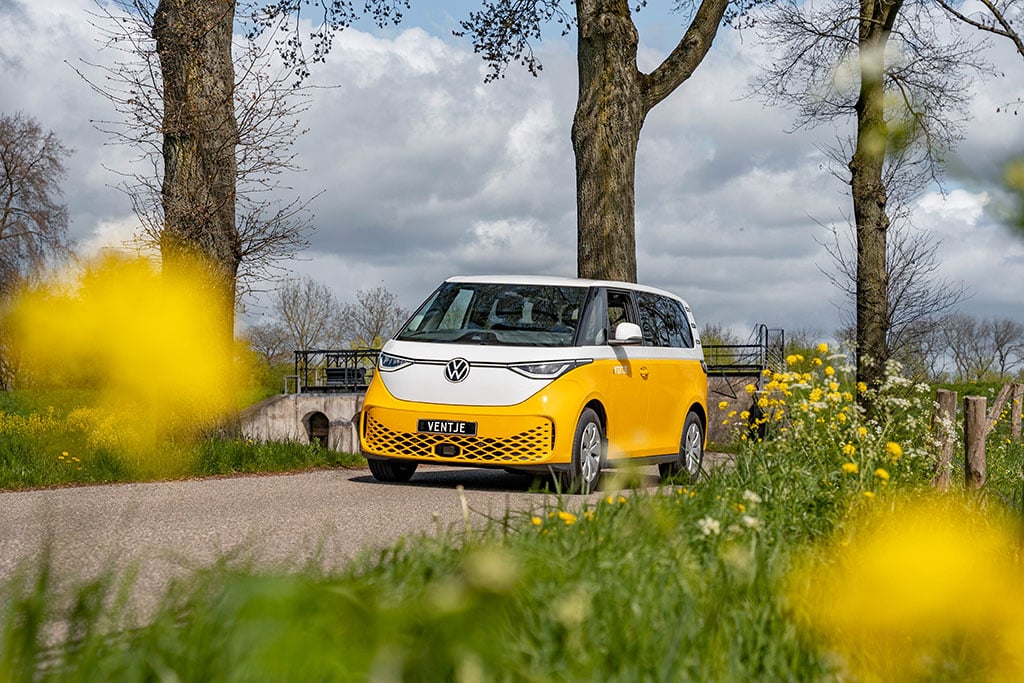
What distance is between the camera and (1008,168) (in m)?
1.13

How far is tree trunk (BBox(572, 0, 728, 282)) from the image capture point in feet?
46.2

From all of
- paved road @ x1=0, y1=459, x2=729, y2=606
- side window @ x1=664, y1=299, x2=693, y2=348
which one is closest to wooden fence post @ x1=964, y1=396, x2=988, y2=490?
side window @ x1=664, y1=299, x2=693, y2=348

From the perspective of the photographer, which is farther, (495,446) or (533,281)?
(533,281)

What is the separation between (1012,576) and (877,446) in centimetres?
617

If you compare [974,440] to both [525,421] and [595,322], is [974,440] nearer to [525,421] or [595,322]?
[595,322]

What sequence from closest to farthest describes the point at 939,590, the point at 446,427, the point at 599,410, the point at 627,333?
the point at 939,590
the point at 446,427
the point at 627,333
the point at 599,410

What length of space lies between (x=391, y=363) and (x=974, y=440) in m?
5.23

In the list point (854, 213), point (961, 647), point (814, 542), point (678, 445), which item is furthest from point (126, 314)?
point (854, 213)

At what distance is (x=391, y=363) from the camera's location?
944 centimetres

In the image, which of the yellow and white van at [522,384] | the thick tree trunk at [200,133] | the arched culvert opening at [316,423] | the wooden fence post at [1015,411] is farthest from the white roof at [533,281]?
the arched culvert opening at [316,423]

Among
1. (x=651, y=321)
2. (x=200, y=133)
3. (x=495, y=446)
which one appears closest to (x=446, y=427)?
(x=495, y=446)

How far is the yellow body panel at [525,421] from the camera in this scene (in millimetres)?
8875

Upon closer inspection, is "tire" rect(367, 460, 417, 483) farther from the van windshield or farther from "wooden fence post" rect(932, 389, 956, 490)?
"wooden fence post" rect(932, 389, 956, 490)

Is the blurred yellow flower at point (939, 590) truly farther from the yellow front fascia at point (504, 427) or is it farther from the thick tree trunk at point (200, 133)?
the thick tree trunk at point (200, 133)
